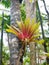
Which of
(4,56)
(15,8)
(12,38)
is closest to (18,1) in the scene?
(15,8)

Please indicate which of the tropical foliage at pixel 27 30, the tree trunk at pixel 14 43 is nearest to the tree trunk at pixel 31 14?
the tree trunk at pixel 14 43

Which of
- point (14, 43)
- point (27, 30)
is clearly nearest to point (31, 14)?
point (14, 43)

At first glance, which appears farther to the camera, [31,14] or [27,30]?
[31,14]

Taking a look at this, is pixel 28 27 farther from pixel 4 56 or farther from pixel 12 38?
pixel 4 56

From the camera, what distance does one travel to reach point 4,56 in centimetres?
318

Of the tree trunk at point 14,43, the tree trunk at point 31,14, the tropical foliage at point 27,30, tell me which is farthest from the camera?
the tree trunk at point 31,14

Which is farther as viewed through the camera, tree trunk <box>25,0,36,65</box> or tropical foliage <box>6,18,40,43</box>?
tree trunk <box>25,0,36,65</box>

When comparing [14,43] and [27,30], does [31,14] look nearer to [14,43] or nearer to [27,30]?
[14,43]

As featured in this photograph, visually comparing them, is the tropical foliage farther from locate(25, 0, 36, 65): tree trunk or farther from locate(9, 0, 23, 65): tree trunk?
locate(25, 0, 36, 65): tree trunk

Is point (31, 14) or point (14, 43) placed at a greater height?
point (31, 14)

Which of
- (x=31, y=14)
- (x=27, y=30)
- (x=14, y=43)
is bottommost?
(x=14, y=43)

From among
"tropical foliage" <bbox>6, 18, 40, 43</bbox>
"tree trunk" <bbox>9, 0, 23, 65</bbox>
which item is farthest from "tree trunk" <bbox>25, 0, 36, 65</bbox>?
"tropical foliage" <bbox>6, 18, 40, 43</bbox>

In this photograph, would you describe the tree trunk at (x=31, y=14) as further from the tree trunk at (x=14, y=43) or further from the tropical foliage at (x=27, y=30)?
the tropical foliage at (x=27, y=30)

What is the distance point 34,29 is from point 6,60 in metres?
1.56
